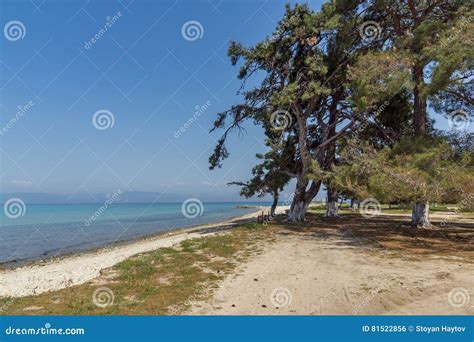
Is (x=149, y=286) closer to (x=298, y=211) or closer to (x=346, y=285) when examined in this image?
(x=346, y=285)

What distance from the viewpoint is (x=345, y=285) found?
8711 mm

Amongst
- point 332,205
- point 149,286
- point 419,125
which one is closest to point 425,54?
point 419,125

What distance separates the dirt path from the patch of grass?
0.67 m

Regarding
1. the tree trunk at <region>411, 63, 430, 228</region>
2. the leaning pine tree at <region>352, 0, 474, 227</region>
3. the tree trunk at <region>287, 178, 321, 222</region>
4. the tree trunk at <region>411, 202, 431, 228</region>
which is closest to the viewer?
the leaning pine tree at <region>352, 0, 474, 227</region>

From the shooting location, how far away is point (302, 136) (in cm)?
2467

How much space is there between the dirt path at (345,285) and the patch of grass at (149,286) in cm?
67

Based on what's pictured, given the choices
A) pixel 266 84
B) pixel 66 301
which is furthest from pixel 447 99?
pixel 66 301

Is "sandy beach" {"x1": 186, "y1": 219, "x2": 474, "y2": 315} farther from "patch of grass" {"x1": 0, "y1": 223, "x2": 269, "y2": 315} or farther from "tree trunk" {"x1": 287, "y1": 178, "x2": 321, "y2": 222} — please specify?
"tree trunk" {"x1": 287, "y1": 178, "x2": 321, "y2": 222}

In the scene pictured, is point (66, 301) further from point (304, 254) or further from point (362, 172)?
point (362, 172)

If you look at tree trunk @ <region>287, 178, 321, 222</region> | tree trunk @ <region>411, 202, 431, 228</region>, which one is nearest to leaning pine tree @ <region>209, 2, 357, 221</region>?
tree trunk @ <region>287, 178, 321, 222</region>

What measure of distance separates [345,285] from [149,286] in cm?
518

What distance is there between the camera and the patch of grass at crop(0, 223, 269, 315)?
276 inches

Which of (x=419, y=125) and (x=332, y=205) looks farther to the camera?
(x=332, y=205)

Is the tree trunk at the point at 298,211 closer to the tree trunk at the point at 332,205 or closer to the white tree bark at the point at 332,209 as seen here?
the tree trunk at the point at 332,205
